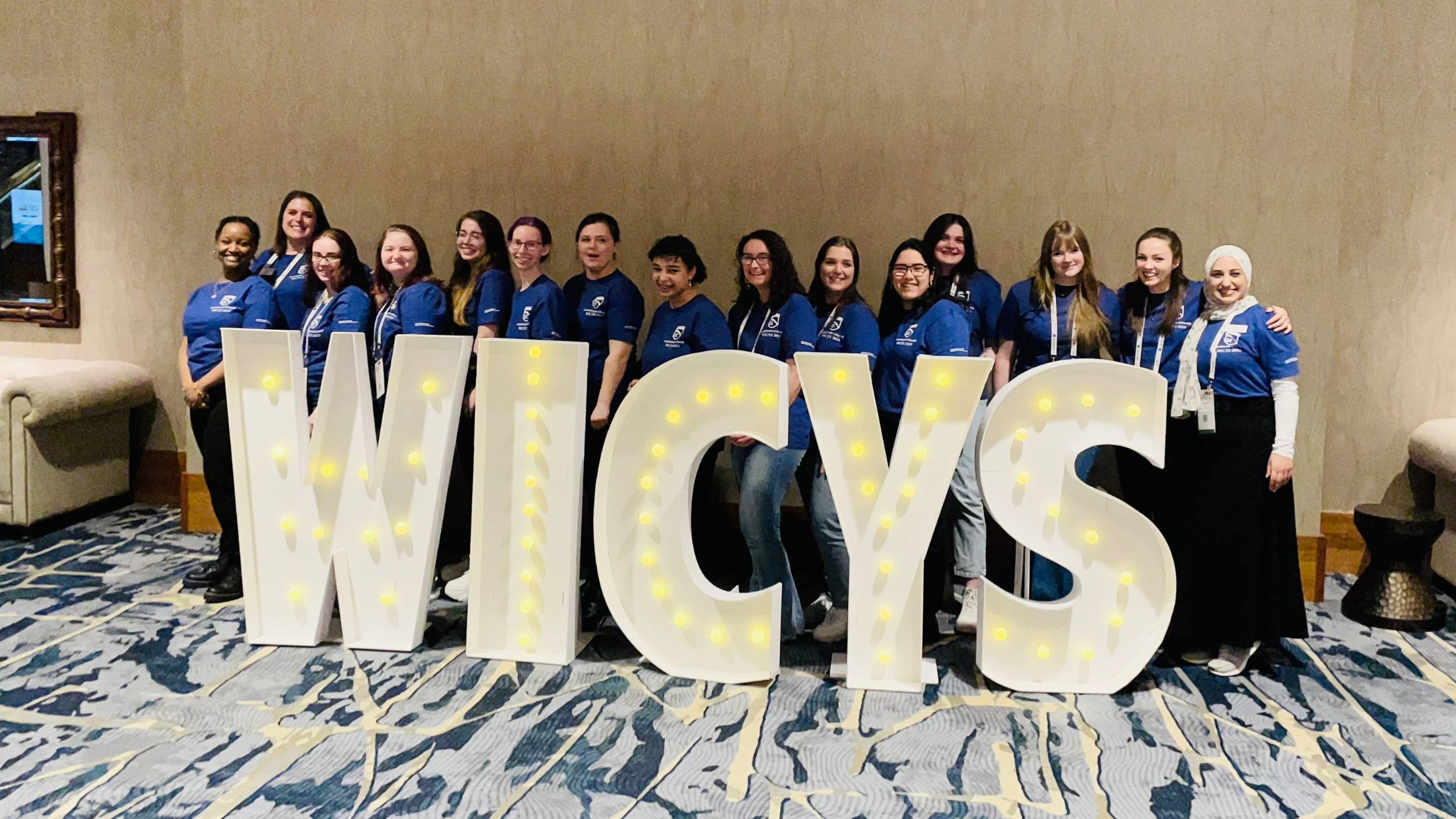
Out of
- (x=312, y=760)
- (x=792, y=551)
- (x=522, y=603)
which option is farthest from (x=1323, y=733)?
(x=312, y=760)

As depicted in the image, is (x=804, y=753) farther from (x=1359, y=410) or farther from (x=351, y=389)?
(x=1359, y=410)

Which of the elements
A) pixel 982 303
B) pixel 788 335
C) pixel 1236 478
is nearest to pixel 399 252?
pixel 788 335

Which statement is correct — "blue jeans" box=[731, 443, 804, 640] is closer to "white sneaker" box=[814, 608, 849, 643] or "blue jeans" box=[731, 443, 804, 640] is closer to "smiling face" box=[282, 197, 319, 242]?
"white sneaker" box=[814, 608, 849, 643]

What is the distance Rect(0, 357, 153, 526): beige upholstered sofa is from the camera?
13.6 ft

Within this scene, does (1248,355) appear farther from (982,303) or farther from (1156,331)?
(982,303)

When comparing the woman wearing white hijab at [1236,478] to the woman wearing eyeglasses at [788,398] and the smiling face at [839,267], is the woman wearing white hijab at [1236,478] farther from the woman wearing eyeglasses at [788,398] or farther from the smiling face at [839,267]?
the woman wearing eyeglasses at [788,398]

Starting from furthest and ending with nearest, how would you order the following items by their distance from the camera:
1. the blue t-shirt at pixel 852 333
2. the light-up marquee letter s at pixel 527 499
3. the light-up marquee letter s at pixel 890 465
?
1. the blue t-shirt at pixel 852 333
2. the light-up marquee letter s at pixel 527 499
3. the light-up marquee letter s at pixel 890 465

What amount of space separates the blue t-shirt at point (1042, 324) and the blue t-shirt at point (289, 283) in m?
2.44

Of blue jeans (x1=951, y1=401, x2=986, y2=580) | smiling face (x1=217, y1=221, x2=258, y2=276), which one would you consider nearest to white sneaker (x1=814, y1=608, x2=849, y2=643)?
blue jeans (x1=951, y1=401, x2=986, y2=580)

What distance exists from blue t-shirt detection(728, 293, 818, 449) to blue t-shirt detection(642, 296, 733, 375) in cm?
8

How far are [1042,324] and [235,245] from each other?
109 inches

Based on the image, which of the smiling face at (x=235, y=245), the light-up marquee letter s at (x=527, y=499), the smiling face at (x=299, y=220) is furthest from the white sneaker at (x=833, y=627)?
the smiling face at (x=235, y=245)

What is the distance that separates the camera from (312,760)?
2.30m

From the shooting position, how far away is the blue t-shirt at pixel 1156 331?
296cm
